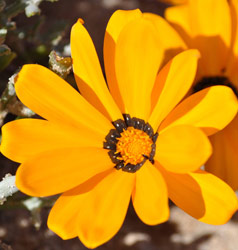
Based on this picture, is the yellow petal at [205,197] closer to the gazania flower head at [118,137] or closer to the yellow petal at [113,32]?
the gazania flower head at [118,137]

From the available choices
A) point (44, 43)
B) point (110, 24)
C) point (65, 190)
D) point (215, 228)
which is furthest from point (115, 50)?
point (215, 228)

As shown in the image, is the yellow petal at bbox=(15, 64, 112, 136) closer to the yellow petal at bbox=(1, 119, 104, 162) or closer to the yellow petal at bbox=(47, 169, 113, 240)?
the yellow petal at bbox=(1, 119, 104, 162)

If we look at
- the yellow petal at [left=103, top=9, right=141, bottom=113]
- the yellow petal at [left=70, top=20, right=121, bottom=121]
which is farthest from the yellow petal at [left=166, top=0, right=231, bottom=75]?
the yellow petal at [left=70, top=20, right=121, bottom=121]

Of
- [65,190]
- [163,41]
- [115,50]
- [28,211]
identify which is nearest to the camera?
[65,190]

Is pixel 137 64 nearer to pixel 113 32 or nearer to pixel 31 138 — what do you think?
pixel 113 32

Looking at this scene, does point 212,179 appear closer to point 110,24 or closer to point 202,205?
point 202,205

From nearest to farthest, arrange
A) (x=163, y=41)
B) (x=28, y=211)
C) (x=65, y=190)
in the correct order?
1. (x=65, y=190)
2. (x=163, y=41)
3. (x=28, y=211)

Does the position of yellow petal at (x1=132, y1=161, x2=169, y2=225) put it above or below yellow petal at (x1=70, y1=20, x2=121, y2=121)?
below
